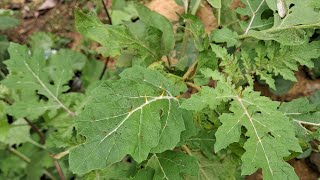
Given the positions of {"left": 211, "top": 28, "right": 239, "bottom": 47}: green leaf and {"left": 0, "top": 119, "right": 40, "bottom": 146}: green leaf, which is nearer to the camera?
{"left": 211, "top": 28, "right": 239, "bottom": 47}: green leaf

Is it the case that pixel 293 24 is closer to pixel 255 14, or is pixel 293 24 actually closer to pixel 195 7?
pixel 255 14

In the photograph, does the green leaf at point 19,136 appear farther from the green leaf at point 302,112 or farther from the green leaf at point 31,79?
the green leaf at point 302,112

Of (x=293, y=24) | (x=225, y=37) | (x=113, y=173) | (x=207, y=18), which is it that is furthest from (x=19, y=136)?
(x=293, y=24)

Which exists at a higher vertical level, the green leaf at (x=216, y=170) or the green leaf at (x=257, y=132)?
the green leaf at (x=257, y=132)

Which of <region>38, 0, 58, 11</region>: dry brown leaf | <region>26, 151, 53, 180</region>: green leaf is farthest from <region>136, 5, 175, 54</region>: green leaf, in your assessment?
<region>38, 0, 58, 11</region>: dry brown leaf

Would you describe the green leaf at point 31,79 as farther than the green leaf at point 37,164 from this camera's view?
No

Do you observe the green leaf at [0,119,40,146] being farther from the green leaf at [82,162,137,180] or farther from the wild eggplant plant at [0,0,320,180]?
the green leaf at [82,162,137,180]

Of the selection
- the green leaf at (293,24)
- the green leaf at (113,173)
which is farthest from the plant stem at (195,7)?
the green leaf at (113,173)

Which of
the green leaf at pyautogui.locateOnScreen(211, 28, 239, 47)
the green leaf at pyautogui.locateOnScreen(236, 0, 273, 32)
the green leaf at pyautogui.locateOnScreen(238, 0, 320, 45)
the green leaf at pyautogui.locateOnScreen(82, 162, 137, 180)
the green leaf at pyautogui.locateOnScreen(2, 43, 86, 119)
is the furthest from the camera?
the green leaf at pyautogui.locateOnScreen(2, 43, 86, 119)
